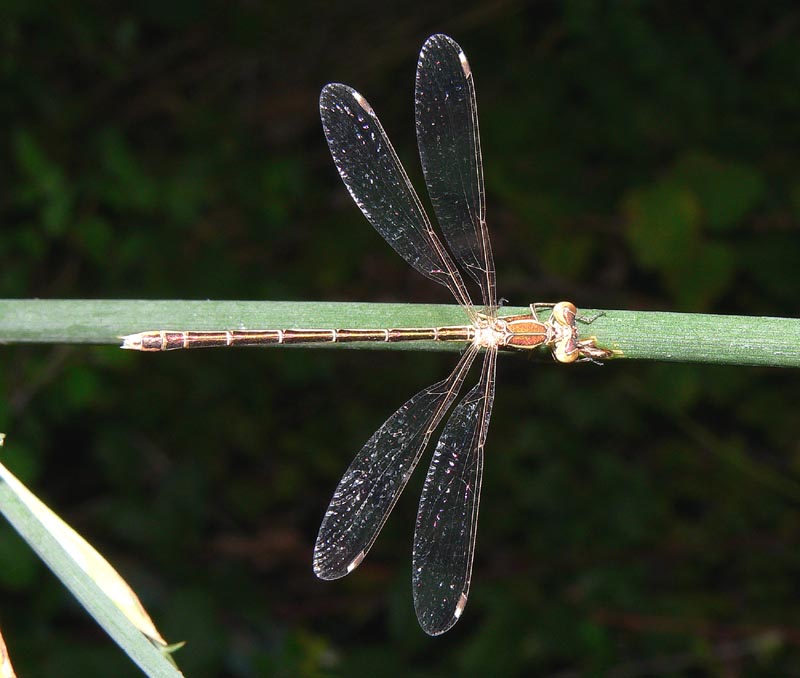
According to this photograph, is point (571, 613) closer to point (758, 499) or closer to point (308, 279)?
point (758, 499)

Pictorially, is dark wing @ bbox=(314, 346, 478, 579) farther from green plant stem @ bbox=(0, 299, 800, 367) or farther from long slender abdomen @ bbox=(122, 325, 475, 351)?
green plant stem @ bbox=(0, 299, 800, 367)

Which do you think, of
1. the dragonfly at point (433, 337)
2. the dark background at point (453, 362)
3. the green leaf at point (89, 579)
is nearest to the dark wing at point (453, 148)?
the dragonfly at point (433, 337)

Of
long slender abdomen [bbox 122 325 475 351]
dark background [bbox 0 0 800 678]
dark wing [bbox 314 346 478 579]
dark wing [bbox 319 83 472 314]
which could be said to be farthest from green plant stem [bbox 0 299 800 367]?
dark background [bbox 0 0 800 678]

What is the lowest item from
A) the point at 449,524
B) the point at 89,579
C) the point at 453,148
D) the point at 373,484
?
the point at 89,579

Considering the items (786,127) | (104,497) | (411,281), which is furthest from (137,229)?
(786,127)

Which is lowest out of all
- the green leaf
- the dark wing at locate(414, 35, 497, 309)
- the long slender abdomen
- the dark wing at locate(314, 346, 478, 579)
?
the green leaf

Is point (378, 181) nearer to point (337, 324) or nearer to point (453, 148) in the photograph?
point (453, 148)

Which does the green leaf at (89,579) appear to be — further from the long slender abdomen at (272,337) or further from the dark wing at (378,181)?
the dark wing at (378,181)

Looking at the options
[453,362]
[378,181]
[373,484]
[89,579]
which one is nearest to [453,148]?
[378,181]
